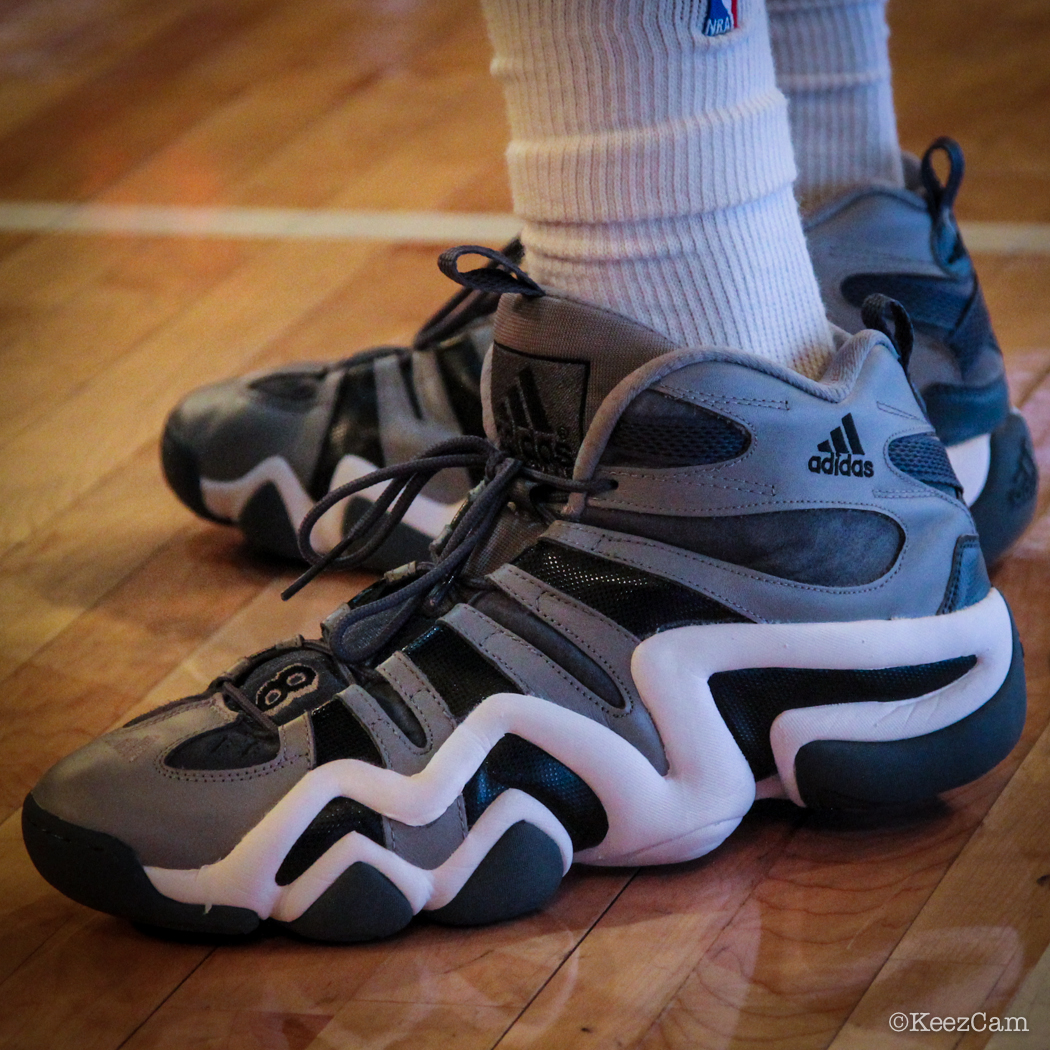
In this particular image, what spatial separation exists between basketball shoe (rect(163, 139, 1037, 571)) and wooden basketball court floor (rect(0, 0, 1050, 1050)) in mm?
58

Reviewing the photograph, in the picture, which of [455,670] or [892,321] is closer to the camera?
[455,670]

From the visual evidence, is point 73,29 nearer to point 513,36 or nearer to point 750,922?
point 513,36

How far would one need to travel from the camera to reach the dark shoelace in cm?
85

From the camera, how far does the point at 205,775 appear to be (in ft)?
2.63

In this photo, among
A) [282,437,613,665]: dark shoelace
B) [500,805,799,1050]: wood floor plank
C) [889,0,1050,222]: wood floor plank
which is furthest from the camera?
[889,0,1050,222]: wood floor plank

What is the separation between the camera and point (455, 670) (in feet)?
2.69

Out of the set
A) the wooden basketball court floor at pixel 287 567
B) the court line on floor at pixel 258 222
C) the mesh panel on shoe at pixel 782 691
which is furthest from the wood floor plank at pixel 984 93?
the mesh panel on shoe at pixel 782 691

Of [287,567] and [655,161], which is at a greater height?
[655,161]

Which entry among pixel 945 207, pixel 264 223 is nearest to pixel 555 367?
pixel 945 207
